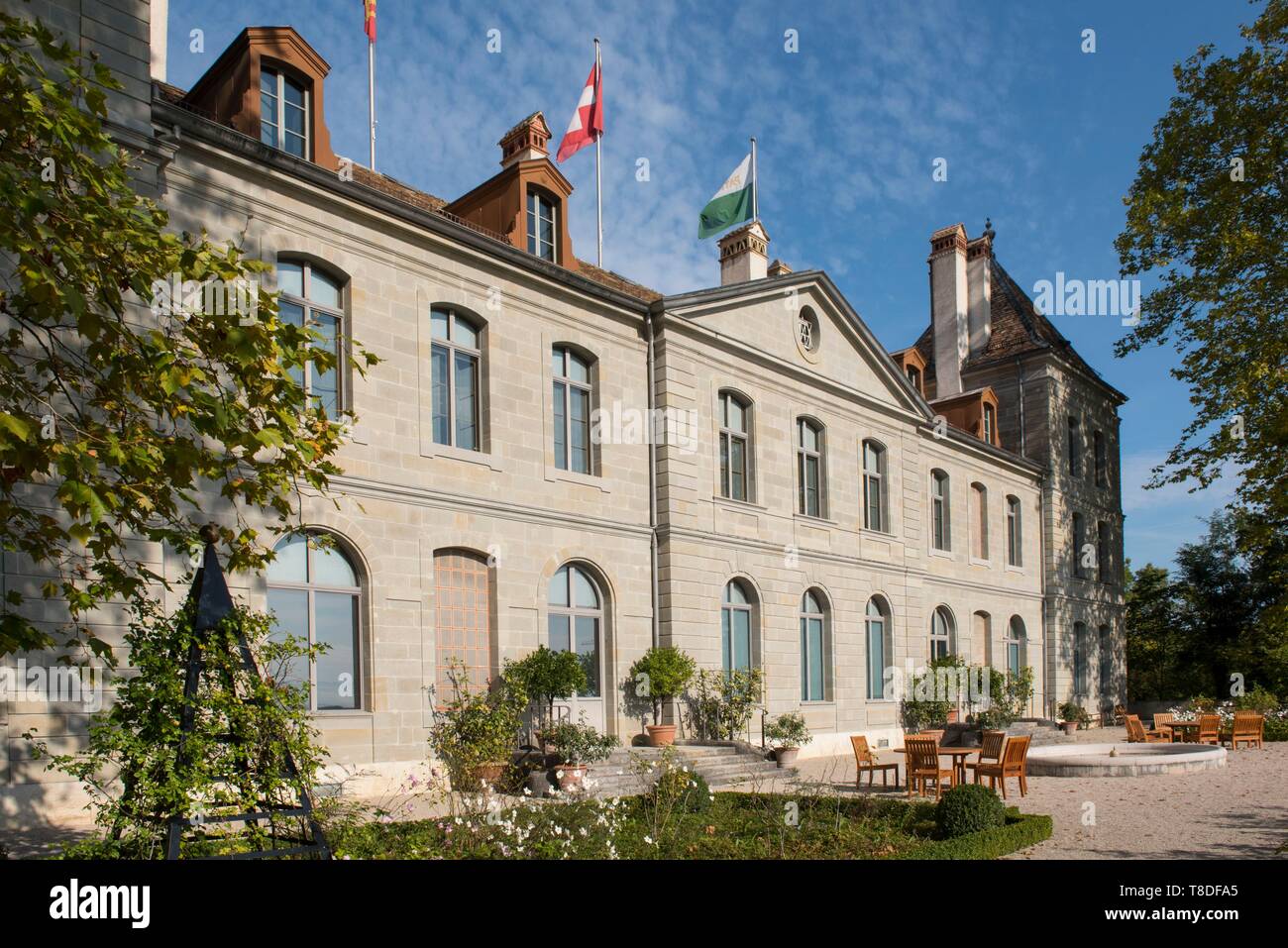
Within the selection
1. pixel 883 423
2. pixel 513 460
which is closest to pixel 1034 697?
pixel 883 423

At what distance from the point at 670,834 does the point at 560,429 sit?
9026 mm

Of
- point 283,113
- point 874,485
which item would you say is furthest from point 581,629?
point 874,485

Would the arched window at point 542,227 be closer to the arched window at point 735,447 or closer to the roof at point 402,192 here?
the roof at point 402,192

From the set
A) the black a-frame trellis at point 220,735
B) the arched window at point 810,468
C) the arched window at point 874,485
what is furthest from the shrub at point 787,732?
the black a-frame trellis at point 220,735

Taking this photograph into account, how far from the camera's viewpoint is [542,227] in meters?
18.2

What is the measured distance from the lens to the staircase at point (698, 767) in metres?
15.0

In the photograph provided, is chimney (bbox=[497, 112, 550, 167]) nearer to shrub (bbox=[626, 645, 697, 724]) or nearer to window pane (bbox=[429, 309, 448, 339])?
window pane (bbox=[429, 309, 448, 339])

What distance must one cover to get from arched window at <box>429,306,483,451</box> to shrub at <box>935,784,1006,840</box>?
864 centimetres

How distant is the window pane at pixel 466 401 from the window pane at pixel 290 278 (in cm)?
272

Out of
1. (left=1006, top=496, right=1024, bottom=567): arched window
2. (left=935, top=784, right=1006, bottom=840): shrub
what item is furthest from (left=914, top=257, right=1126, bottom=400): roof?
(left=935, top=784, right=1006, bottom=840): shrub

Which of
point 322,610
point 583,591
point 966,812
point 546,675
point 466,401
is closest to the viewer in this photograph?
point 966,812

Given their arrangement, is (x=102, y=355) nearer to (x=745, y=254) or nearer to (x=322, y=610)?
(x=322, y=610)
